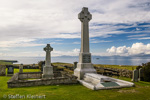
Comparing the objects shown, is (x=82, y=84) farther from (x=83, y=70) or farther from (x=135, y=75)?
(x=135, y=75)

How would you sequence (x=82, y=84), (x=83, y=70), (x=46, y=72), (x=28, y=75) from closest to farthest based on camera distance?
(x=82, y=84)
(x=83, y=70)
(x=46, y=72)
(x=28, y=75)

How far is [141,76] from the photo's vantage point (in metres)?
13.2

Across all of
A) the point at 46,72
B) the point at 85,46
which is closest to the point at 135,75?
the point at 85,46

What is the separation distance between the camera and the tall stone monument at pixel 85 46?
1447 centimetres

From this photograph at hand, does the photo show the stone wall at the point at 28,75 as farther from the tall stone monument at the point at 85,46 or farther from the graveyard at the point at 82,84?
the tall stone monument at the point at 85,46

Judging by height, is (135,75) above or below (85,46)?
below

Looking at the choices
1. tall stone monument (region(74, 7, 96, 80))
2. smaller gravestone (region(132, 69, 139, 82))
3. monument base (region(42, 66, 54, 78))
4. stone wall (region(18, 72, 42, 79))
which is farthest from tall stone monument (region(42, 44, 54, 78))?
smaller gravestone (region(132, 69, 139, 82))

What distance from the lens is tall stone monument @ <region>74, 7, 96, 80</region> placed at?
47.5ft

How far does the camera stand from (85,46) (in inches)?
586

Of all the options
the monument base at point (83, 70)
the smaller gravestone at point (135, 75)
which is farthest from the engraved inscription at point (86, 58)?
the smaller gravestone at point (135, 75)

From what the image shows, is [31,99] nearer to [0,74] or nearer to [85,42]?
[85,42]

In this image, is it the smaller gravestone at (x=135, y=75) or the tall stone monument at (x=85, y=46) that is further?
the tall stone monument at (x=85, y=46)

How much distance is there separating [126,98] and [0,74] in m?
16.0

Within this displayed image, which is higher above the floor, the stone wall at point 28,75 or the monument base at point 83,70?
the monument base at point 83,70
